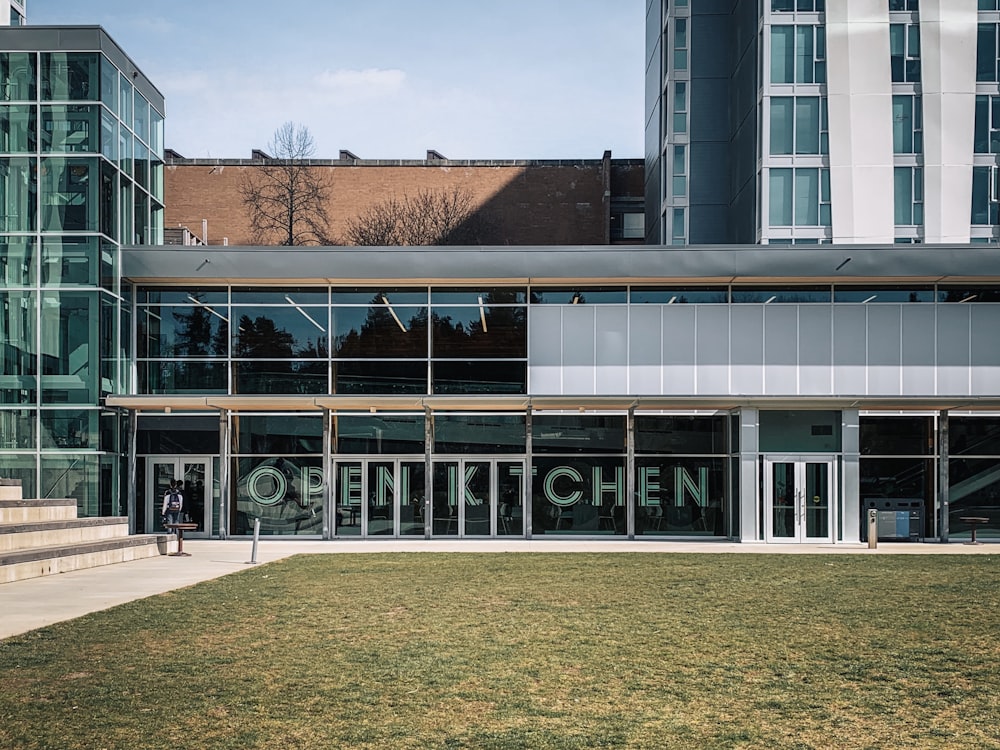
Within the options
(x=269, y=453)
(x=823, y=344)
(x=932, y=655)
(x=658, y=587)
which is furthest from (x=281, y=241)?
(x=932, y=655)

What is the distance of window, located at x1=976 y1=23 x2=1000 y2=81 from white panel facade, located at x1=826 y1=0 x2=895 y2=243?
3.57 metres

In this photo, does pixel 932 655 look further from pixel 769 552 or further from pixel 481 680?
pixel 769 552

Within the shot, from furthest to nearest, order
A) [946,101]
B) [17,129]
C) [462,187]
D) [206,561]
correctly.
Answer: [462,187]
[946,101]
[17,129]
[206,561]

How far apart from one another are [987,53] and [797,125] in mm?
7712

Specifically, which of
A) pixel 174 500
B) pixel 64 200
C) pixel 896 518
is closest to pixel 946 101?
pixel 896 518

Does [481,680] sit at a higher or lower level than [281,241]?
lower

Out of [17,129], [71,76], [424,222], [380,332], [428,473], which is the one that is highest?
[424,222]

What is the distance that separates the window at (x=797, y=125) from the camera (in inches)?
1826

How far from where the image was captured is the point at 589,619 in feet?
46.4

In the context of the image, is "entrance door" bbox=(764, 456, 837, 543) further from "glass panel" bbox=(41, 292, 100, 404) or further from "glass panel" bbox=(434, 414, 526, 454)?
"glass panel" bbox=(41, 292, 100, 404)

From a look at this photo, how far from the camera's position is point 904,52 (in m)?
45.7

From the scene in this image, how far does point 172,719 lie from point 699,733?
3925 millimetres

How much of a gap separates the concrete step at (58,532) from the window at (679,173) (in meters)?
35.1

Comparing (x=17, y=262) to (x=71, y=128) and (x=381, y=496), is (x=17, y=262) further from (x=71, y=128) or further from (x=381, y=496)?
(x=381, y=496)
